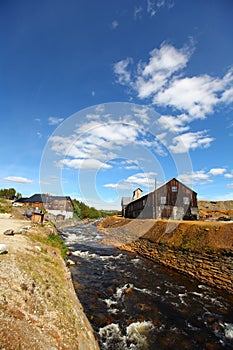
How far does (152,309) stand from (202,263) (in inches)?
310

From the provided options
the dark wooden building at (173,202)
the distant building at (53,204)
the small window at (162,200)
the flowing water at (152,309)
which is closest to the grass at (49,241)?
the flowing water at (152,309)

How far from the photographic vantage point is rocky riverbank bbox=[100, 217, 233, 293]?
48.7 ft

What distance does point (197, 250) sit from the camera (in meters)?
17.7

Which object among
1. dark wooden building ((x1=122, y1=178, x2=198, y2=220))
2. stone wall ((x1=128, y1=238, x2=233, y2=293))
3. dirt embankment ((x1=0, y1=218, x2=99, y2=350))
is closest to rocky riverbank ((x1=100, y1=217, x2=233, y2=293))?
stone wall ((x1=128, y1=238, x2=233, y2=293))

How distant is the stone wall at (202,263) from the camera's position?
14.4 m

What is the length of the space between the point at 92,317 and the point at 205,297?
791 centimetres

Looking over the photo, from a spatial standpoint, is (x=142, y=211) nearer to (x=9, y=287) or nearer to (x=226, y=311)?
(x=226, y=311)

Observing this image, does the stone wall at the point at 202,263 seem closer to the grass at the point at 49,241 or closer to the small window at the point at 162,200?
the grass at the point at 49,241

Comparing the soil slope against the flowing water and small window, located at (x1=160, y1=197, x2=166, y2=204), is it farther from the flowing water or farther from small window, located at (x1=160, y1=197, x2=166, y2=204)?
small window, located at (x1=160, y1=197, x2=166, y2=204)

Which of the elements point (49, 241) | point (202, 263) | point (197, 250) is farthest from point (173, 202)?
point (49, 241)

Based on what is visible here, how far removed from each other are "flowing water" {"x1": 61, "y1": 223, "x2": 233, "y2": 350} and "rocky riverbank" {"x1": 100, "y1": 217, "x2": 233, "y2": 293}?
3.67 ft

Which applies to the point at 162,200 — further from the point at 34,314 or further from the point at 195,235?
the point at 34,314

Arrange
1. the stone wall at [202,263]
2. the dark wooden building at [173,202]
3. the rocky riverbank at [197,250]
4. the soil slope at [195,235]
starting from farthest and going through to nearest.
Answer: the dark wooden building at [173,202] → the soil slope at [195,235] → the rocky riverbank at [197,250] → the stone wall at [202,263]

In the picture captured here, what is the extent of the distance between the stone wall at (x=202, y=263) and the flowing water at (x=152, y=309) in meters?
0.81
